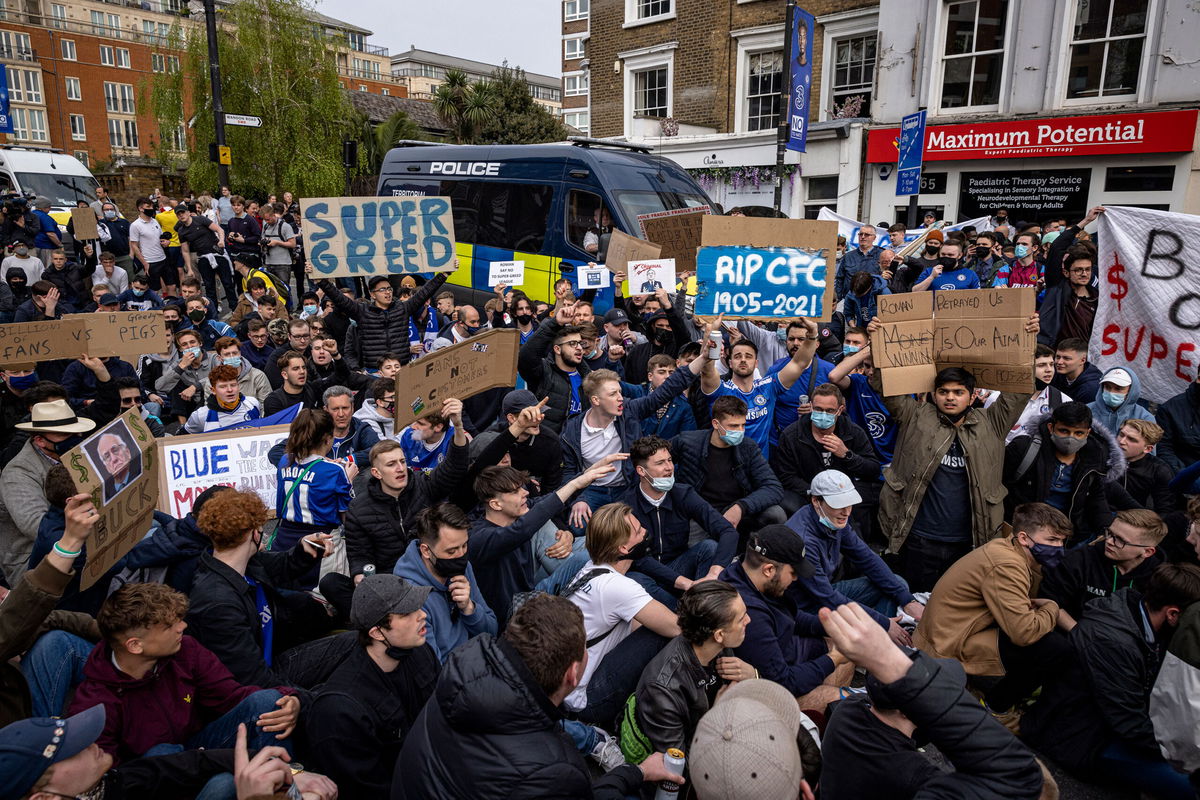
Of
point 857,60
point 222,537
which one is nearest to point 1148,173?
point 857,60

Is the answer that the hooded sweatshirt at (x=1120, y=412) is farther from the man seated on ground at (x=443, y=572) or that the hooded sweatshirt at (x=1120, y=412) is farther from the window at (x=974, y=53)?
the window at (x=974, y=53)

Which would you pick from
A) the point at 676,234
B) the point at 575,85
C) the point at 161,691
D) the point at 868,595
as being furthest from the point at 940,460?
the point at 575,85

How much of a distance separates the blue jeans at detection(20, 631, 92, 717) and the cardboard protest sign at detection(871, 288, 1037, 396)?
4844 mm

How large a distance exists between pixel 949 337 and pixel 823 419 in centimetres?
106

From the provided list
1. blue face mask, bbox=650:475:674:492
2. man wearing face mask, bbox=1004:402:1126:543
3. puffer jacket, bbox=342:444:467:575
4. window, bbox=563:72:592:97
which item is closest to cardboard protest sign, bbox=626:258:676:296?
blue face mask, bbox=650:475:674:492

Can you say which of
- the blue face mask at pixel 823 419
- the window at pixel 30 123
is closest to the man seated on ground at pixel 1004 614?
the blue face mask at pixel 823 419

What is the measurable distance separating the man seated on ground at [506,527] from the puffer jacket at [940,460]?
2154 mm

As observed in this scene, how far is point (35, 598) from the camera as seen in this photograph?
294 centimetres

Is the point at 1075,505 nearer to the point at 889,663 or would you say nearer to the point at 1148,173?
the point at 889,663

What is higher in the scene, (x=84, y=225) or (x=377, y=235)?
(x=84, y=225)

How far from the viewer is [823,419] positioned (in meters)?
5.48

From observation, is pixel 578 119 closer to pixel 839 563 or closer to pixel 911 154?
pixel 911 154

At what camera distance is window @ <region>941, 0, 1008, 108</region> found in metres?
16.3

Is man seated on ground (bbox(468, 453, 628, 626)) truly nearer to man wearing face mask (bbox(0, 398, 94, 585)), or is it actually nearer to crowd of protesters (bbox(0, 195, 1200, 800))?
crowd of protesters (bbox(0, 195, 1200, 800))
